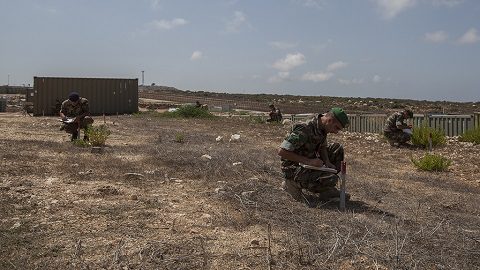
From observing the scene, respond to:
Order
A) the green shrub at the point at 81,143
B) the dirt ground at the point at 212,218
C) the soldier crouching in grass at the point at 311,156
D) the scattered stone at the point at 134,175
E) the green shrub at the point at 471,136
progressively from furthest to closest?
the green shrub at the point at 471,136, the green shrub at the point at 81,143, the scattered stone at the point at 134,175, the soldier crouching in grass at the point at 311,156, the dirt ground at the point at 212,218

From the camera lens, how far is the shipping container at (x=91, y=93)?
23.3 meters

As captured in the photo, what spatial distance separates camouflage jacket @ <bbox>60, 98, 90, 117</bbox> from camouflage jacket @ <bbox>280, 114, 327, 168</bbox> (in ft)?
21.6

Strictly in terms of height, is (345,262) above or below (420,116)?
below

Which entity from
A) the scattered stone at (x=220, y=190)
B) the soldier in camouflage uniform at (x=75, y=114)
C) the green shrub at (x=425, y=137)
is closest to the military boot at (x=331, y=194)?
the scattered stone at (x=220, y=190)

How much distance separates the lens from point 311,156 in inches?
207

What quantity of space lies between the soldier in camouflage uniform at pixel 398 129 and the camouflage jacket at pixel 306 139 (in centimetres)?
720

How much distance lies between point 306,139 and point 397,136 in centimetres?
752

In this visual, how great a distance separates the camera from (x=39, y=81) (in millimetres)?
23453

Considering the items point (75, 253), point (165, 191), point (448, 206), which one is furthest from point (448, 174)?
point (75, 253)

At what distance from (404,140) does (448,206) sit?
21.7ft

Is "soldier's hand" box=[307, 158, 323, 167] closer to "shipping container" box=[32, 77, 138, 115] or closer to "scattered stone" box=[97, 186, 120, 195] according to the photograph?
"scattered stone" box=[97, 186, 120, 195]

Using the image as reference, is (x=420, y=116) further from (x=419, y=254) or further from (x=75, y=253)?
(x=75, y=253)

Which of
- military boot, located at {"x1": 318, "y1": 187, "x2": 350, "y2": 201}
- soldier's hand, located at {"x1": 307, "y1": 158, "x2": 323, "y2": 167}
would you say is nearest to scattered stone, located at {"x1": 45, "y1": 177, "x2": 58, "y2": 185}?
soldier's hand, located at {"x1": 307, "y1": 158, "x2": 323, "y2": 167}

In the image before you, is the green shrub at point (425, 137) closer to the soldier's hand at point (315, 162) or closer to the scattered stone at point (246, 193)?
the soldier's hand at point (315, 162)
